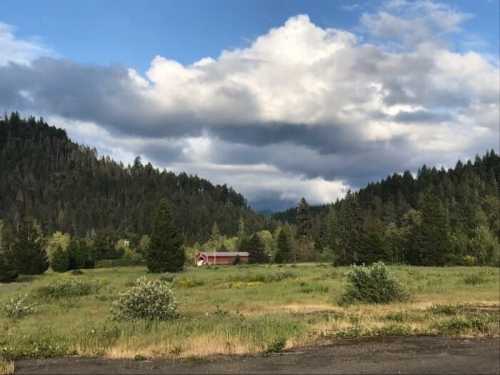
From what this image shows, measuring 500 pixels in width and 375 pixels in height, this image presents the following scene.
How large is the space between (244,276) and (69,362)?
38.9 metres

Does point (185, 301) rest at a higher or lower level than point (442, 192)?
lower

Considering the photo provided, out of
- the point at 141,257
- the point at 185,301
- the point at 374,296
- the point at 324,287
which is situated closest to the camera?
the point at 374,296

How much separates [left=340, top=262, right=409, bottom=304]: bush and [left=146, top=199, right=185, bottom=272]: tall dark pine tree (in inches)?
1806

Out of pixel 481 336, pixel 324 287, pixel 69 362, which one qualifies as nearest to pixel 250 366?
pixel 69 362

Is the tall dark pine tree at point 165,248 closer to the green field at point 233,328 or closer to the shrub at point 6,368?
the green field at point 233,328

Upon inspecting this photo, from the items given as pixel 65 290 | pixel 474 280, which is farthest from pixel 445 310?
pixel 65 290

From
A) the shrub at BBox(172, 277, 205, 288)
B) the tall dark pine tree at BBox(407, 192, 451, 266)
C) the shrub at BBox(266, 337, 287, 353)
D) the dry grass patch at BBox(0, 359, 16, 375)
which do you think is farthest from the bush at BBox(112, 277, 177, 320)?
the tall dark pine tree at BBox(407, 192, 451, 266)

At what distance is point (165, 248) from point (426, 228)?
41616 mm

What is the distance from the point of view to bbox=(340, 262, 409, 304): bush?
86.9 feet

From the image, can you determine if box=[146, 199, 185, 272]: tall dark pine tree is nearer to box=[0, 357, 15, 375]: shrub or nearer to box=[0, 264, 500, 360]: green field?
box=[0, 264, 500, 360]: green field

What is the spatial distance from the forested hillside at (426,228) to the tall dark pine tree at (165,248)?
27.9m

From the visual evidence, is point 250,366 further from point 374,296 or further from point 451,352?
point 374,296

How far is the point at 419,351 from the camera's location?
13.9 metres

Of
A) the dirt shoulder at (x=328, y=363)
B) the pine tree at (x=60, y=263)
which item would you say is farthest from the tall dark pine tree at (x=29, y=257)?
the dirt shoulder at (x=328, y=363)
